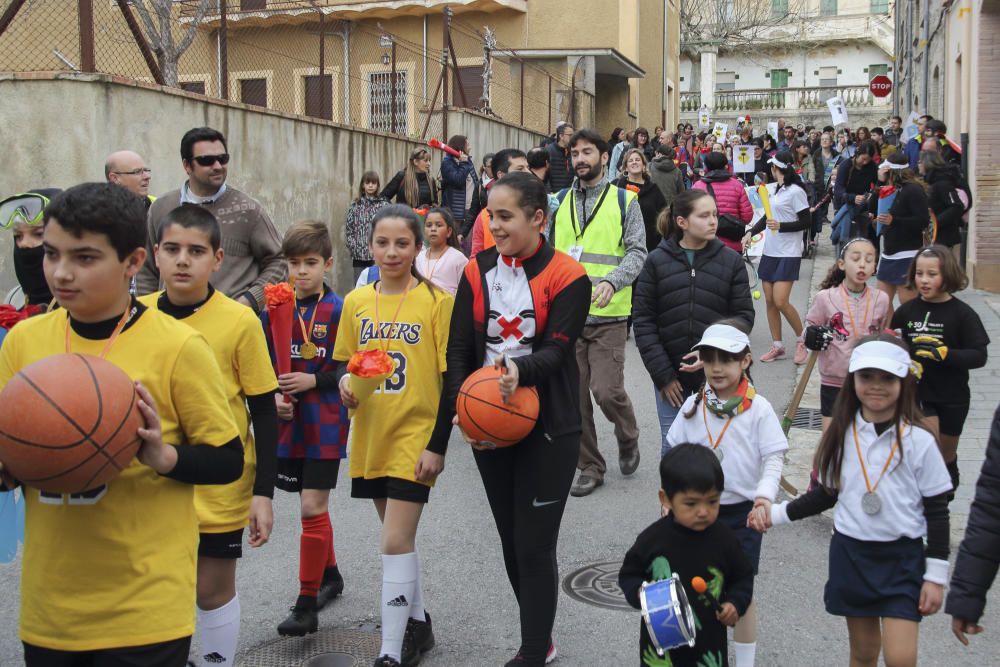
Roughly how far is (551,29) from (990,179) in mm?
16517

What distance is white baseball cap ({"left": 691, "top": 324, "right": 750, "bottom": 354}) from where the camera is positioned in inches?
175

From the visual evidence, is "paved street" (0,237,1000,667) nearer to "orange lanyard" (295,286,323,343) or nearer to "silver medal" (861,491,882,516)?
"silver medal" (861,491,882,516)

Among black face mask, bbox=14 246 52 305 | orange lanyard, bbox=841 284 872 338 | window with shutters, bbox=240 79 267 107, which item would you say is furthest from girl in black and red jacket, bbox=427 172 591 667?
window with shutters, bbox=240 79 267 107

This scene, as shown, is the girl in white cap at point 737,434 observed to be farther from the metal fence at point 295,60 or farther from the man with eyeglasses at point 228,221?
the metal fence at point 295,60

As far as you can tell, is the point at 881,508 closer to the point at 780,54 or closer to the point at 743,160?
the point at 743,160

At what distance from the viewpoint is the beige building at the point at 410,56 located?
1239 cm

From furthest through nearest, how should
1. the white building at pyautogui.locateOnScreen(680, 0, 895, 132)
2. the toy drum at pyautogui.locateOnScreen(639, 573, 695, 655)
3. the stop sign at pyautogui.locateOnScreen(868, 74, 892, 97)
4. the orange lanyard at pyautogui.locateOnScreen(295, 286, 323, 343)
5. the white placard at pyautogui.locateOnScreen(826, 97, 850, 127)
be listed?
1. the white building at pyautogui.locateOnScreen(680, 0, 895, 132)
2. the stop sign at pyautogui.locateOnScreen(868, 74, 892, 97)
3. the white placard at pyautogui.locateOnScreen(826, 97, 850, 127)
4. the orange lanyard at pyautogui.locateOnScreen(295, 286, 323, 343)
5. the toy drum at pyautogui.locateOnScreen(639, 573, 695, 655)

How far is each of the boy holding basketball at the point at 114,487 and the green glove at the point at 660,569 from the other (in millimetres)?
1560

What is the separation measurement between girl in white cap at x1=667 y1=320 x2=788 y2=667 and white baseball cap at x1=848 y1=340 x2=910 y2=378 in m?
0.50

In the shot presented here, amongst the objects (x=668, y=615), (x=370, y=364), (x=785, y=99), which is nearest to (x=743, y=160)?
(x=370, y=364)

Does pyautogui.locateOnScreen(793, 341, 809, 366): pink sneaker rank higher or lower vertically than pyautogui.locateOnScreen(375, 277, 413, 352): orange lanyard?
lower

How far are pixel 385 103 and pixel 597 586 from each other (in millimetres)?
17547

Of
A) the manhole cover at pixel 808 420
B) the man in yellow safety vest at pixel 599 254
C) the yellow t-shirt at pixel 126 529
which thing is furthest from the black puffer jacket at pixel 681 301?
the yellow t-shirt at pixel 126 529

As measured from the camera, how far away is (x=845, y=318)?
7.09 m
